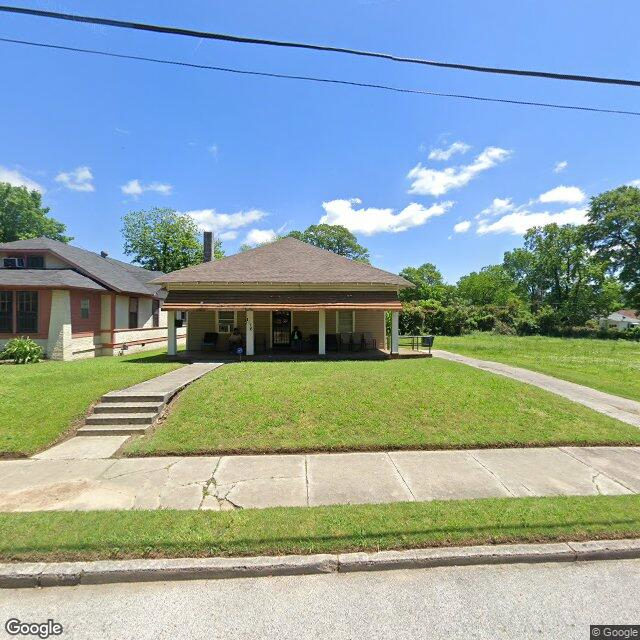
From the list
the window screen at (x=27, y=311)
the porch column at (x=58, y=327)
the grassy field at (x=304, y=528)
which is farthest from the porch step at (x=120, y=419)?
the window screen at (x=27, y=311)

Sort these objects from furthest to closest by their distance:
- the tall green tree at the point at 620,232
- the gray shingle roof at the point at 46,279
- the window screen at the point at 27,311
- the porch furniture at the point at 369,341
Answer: the tall green tree at the point at 620,232, the porch furniture at the point at 369,341, the window screen at the point at 27,311, the gray shingle roof at the point at 46,279

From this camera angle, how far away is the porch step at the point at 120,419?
22.6ft

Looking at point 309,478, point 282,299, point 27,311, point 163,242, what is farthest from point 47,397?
point 163,242

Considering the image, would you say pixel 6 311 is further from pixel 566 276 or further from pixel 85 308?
pixel 566 276

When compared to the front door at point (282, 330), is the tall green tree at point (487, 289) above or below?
above

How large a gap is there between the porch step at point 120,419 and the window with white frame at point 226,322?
8.86m

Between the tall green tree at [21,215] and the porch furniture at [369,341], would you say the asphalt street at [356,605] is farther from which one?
the tall green tree at [21,215]

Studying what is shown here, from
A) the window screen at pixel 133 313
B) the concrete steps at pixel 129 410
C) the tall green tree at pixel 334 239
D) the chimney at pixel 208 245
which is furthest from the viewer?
the tall green tree at pixel 334 239

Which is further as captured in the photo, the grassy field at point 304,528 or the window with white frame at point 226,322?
the window with white frame at point 226,322

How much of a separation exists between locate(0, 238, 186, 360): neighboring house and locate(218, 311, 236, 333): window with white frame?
18.7 ft

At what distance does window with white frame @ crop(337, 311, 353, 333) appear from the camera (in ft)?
52.8

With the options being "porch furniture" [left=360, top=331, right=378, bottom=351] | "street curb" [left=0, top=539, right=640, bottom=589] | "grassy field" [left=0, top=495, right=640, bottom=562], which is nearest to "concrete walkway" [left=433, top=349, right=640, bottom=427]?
"grassy field" [left=0, top=495, right=640, bottom=562]

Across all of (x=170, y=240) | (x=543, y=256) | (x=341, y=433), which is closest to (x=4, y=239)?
(x=170, y=240)

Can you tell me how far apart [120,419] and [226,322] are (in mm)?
9088
